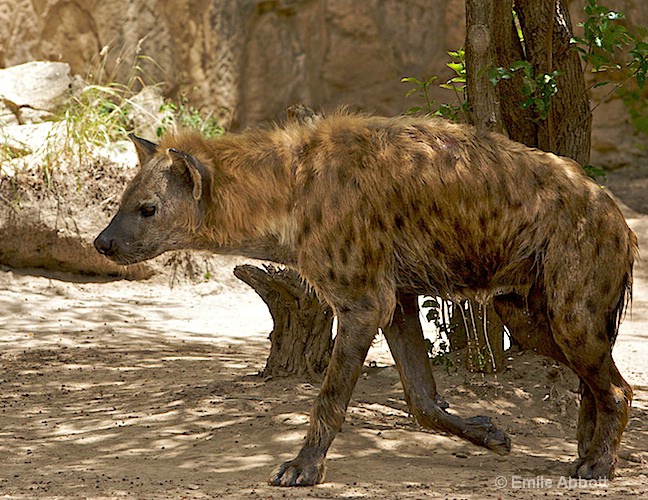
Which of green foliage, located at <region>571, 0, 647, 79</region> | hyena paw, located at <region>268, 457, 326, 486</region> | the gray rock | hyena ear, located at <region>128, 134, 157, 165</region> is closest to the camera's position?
hyena paw, located at <region>268, 457, 326, 486</region>

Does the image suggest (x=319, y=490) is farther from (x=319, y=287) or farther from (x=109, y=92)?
(x=109, y=92)

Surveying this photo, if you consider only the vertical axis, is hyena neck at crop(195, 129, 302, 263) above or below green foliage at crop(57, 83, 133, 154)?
below

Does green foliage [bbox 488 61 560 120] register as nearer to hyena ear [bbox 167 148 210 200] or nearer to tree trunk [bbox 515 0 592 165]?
tree trunk [bbox 515 0 592 165]

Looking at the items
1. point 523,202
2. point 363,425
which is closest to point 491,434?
point 363,425

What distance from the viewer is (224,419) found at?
476cm

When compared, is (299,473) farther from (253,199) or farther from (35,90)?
(35,90)

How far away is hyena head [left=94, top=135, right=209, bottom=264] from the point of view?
4.18 metres

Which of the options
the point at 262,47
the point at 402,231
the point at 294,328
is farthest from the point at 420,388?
the point at 262,47

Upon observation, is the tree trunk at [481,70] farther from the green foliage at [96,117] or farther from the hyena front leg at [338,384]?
the green foliage at [96,117]

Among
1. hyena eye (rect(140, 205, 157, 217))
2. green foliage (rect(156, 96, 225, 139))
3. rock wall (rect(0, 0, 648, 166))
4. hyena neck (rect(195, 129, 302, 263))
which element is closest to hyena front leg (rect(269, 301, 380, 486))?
hyena neck (rect(195, 129, 302, 263))

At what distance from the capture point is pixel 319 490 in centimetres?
373

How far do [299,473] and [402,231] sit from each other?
39.1 inches

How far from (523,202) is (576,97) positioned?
1.65m

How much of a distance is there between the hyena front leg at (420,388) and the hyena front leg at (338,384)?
43 cm
